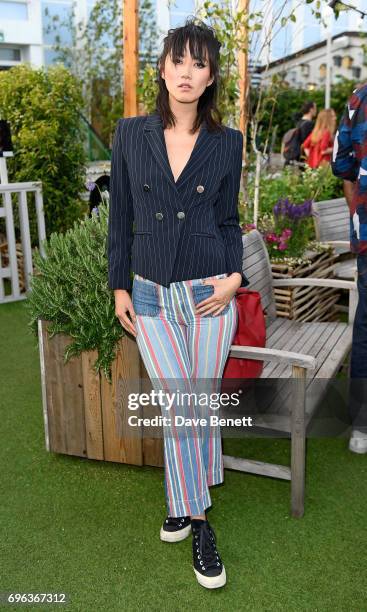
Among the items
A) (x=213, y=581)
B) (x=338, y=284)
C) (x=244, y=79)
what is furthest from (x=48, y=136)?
(x=213, y=581)

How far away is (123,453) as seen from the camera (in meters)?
3.35

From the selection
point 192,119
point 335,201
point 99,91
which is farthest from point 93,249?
point 99,91

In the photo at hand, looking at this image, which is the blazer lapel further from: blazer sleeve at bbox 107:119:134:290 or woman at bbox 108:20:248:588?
blazer sleeve at bbox 107:119:134:290

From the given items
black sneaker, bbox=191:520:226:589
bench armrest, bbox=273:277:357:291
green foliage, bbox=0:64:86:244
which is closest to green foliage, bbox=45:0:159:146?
green foliage, bbox=0:64:86:244

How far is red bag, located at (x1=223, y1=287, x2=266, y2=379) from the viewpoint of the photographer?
9.65 feet

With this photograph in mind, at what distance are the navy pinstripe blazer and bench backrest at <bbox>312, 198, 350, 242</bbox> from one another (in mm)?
3378

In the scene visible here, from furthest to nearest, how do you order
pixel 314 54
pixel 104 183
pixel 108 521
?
pixel 314 54, pixel 104 183, pixel 108 521

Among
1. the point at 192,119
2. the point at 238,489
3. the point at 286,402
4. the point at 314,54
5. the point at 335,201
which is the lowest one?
the point at 238,489

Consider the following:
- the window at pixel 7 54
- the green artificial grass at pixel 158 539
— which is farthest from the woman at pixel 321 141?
the window at pixel 7 54

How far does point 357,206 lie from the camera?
3207mm

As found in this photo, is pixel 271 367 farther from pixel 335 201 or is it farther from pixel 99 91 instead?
pixel 99 91

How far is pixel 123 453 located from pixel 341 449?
1161 mm

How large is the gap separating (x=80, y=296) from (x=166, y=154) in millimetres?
982

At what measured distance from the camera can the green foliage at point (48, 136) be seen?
259 inches
